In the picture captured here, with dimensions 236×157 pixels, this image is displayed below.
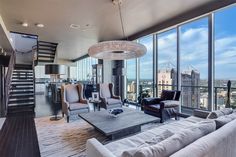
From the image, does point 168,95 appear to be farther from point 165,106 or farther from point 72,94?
point 72,94

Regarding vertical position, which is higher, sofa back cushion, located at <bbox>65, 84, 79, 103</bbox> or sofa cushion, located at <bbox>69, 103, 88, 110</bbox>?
sofa back cushion, located at <bbox>65, 84, 79, 103</bbox>

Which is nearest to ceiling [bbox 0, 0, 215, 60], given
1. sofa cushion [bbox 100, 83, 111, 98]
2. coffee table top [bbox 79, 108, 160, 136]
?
sofa cushion [bbox 100, 83, 111, 98]

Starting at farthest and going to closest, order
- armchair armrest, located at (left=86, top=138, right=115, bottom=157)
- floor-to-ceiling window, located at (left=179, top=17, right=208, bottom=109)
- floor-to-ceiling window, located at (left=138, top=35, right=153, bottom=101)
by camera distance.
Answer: floor-to-ceiling window, located at (left=138, top=35, right=153, bottom=101), floor-to-ceiling window, located at (left=179, top=17, right=208, bottom=109), armchair armrest, located at (left=86, top=138, right=115, bottom=157)

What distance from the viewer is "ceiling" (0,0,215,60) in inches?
140

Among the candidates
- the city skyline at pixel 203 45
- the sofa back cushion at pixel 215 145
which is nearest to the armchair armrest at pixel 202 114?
the sofa back cushion at pixel 215 145

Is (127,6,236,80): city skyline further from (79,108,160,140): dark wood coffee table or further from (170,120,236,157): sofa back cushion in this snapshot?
(170,120,236,157): sofa back cushion

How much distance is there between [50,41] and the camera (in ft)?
24.1

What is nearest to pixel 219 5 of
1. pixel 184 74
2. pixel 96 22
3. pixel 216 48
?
pixel 216 48

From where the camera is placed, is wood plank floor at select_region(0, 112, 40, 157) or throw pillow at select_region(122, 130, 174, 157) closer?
throw pillow at select_region(122, 130, 174, 157)

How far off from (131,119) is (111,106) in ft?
6.85

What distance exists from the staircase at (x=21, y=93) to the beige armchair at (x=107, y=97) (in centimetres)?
258

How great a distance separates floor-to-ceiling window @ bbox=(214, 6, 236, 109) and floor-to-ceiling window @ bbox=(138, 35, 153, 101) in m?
2.32

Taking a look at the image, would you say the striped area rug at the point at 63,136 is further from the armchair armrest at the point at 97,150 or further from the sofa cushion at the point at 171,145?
the sofa cushion at the point at 171,145

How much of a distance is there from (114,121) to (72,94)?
2.34 meters
